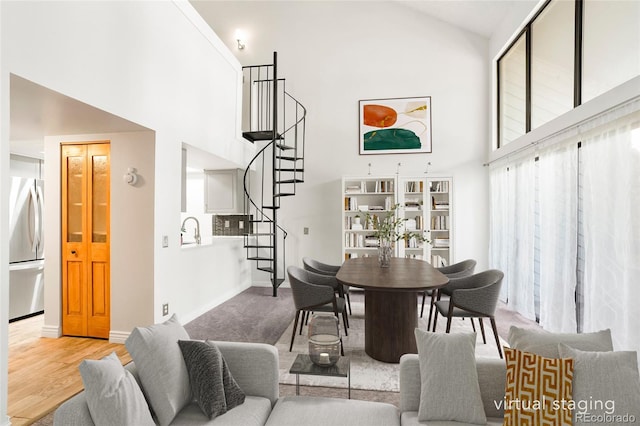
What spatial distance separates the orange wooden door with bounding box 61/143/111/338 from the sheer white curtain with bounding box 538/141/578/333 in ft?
15.5

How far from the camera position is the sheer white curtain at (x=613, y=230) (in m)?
2.55

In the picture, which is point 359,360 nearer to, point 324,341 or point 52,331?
point 324,341

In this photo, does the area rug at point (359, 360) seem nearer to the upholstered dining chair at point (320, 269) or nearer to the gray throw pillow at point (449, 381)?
the upholstered dining chair at point (320, 269)

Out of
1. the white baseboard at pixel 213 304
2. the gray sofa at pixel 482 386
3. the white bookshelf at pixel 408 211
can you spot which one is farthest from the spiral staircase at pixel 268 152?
the gray sofa at pixel 482 386

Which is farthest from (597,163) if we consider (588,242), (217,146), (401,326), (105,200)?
(105,200)

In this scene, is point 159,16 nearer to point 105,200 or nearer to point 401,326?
point 105,200

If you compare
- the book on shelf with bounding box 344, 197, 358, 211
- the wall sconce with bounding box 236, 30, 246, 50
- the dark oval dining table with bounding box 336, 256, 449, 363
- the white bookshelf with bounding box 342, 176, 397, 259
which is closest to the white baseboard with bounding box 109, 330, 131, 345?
the dark oval dining table with bounding box 336, 256, 449, 363

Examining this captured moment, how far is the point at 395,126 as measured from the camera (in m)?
6.13

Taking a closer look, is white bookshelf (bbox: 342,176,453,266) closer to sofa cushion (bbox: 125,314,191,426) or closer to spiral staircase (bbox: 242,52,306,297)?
spiral staircase (bbox: 242,52,306,297)

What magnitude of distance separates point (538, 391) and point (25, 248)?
5562mm

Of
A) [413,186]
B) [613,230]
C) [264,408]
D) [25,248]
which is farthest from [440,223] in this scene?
[25,248]

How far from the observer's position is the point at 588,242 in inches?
120

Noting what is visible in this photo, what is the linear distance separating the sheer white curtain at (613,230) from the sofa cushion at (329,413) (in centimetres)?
218

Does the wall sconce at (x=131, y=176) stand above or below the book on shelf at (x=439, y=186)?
below
